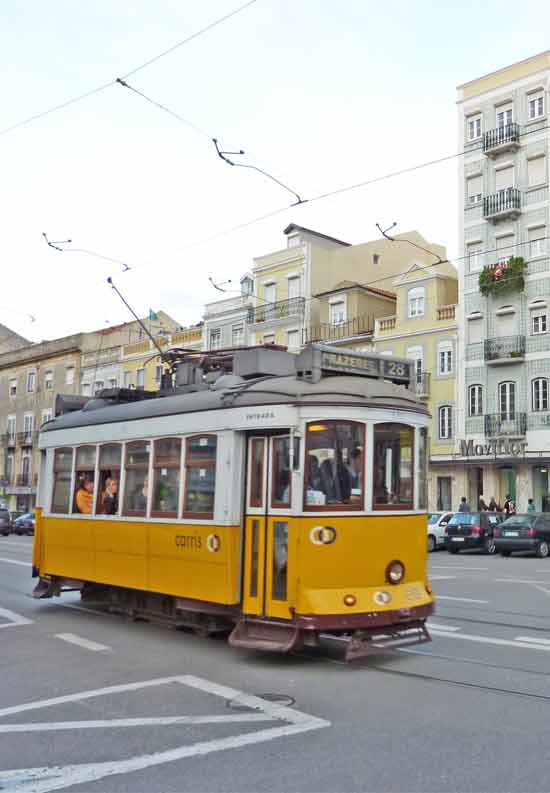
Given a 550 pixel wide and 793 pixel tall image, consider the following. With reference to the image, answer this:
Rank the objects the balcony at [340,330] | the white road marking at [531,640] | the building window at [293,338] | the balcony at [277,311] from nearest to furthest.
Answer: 1. the white road marking at [531,640]
2. the balcony at [340,330]
3. the building window at [293,338]
4. the balcony at [277,311]

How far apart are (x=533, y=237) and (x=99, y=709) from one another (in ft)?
116

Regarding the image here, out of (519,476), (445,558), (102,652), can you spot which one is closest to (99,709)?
(102,652)

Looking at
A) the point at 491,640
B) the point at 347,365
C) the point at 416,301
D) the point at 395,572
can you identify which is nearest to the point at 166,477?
the point at 347,365

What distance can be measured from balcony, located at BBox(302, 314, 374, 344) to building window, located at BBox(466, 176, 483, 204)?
826 cm

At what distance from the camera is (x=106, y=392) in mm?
12961

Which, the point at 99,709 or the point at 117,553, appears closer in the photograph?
the point at 99,709

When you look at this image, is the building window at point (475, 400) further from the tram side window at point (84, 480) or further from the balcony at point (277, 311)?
the tram side window at point (84, 480)

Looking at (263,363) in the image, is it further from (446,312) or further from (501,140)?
(501,140)

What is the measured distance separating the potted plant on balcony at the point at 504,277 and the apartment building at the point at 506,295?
0.04 meters

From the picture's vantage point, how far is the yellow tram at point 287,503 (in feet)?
28.5

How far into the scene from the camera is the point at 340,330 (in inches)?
1823

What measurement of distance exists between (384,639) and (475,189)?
35.8m

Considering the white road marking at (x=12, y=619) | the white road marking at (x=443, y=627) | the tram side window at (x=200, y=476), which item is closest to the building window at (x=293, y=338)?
the white road marking at (x=12, y=619)

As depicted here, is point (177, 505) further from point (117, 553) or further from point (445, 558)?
point (445, 558)
